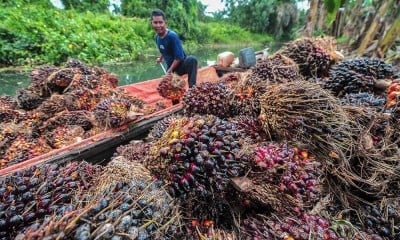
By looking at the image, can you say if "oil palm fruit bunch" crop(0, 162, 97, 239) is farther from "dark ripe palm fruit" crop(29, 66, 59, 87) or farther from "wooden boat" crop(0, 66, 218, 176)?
"dark ripe palm fruit" crop(29, 66, 59, 87)

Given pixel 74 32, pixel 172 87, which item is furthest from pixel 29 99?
pixel 74 32

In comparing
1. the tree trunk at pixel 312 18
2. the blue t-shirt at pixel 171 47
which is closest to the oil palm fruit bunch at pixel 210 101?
the blue t-shirt at pixel 171 47

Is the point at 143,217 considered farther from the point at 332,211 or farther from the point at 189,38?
the point at 189,38

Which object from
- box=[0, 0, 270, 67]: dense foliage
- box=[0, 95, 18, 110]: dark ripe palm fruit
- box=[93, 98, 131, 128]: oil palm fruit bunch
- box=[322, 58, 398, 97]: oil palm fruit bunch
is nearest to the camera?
box=[322, 58, 398, 97]: oil palm fruit bunch

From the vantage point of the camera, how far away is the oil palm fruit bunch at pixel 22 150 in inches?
67.9

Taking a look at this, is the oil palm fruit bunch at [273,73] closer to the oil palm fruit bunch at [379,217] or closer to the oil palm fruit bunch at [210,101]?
the oil palm fruit bunch at [210,101]

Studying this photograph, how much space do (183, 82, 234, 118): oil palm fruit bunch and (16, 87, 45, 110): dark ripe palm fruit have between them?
1.66 meters

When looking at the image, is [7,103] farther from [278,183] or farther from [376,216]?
[376,216]

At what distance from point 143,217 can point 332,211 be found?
1.01 meters

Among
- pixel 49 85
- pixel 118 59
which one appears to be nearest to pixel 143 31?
pixel 118 59

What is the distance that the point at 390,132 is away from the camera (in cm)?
135

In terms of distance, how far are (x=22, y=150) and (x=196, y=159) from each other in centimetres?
159

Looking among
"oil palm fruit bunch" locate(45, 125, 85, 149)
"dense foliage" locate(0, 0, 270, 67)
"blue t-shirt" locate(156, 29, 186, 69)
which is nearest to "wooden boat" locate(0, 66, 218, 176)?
"oil palm fruit bunch" locate(45, 125, 85, 149)

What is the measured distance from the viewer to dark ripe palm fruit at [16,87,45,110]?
2.36m
